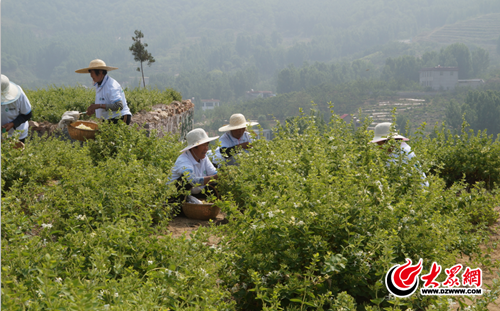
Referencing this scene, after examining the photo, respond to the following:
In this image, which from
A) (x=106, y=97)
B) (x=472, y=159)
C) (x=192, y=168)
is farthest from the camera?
(x=106, y=97)

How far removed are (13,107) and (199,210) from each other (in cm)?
303

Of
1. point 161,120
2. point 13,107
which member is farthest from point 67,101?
point 13,107

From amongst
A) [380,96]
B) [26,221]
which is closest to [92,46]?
[380,96]

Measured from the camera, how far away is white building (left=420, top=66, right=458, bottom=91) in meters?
111

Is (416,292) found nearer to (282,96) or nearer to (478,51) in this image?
(282,96)

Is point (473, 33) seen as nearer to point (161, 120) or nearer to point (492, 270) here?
point (161, 120)

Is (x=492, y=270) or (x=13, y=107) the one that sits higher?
(x=13, y=107)

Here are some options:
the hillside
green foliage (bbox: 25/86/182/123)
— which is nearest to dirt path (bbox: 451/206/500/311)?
green foliage (bbox: 25/86/182/123)

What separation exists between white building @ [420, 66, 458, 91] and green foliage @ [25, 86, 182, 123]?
113 meters

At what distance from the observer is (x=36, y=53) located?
492 feet

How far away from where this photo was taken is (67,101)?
945 centimetres

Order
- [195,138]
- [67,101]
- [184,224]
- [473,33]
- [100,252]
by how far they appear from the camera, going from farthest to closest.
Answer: [473,33]
[67,101]
[195,138]
[184,224]
[100,252]

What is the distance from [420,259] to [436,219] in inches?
14.9

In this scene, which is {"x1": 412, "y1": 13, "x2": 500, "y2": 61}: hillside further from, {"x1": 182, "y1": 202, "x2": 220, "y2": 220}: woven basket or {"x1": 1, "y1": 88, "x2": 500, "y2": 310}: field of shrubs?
{"x1": 1, "y1": 88, "x2": 500, "y2": 310}: field of shrubs
